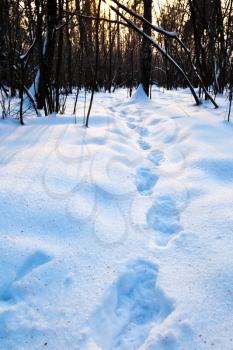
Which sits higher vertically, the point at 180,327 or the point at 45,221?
the point at 45,221

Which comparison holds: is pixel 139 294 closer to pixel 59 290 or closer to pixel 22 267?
pixel 59 290

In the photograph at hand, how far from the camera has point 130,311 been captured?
132 cm

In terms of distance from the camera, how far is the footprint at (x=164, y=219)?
1777mm

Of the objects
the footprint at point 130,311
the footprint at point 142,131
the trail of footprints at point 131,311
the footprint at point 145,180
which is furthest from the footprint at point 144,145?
the footprint at point 130,311

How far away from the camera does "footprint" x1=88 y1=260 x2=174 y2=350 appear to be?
3.91ft

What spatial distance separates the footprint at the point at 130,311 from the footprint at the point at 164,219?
29cm

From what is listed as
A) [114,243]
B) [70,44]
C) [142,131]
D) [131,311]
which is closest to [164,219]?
[114,243]

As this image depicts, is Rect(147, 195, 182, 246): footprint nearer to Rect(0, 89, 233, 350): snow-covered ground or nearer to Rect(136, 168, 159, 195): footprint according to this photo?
Rect(0, 89, 233, 350): snow-covered ground

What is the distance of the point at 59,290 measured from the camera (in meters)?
1.35

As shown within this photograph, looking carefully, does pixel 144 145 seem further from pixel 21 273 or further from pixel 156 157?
pixel 21 273

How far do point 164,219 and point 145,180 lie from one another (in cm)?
56

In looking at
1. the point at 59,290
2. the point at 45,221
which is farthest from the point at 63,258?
the point at 45,221

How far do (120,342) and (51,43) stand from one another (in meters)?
4.00

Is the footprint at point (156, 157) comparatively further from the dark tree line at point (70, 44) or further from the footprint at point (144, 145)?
the dark tree line at point (70, 44)
